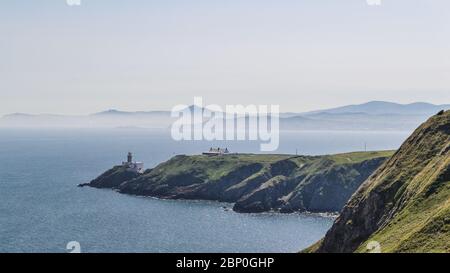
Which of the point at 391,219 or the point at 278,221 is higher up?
the point at 391,219

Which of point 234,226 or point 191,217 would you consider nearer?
point 234,226
